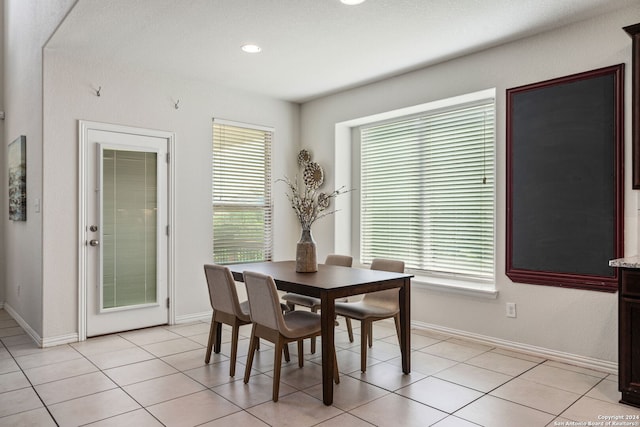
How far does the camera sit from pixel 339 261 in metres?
4.29

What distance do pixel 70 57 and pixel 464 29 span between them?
3.49 m

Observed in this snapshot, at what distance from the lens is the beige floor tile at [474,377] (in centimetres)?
305

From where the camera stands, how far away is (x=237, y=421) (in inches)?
99.3

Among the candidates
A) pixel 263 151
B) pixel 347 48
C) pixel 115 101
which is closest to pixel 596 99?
pixel 347 48

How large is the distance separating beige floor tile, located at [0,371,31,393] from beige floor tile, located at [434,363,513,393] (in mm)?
2903

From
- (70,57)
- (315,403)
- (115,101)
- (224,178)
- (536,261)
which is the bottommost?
(315,403)

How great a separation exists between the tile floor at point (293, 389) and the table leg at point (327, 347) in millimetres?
98

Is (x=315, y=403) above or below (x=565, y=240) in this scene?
below

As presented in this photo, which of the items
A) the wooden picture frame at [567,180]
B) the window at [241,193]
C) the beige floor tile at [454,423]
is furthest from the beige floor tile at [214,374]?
the wooden picture frame at [567,180]

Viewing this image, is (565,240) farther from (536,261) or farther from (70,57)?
(70,57)

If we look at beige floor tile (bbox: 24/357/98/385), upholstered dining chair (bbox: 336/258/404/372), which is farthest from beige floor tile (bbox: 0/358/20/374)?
upholstered dining chair (bbox: 336/258/404/372)

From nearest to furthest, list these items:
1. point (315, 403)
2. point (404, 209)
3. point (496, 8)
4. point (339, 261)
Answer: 1. point (315, 403)
2. point (496, 8)
3. point (339, 261)
4. point (404, 209)

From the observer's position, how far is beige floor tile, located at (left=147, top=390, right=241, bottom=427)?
2530 mm

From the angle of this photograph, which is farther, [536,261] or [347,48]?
[347,48]
